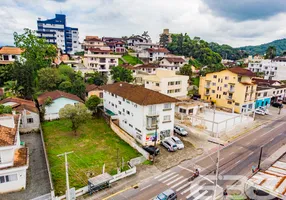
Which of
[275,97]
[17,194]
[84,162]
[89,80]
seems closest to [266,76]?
[275,97]

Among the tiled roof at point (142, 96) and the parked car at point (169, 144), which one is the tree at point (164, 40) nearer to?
the tiled roof at point (142, 96)

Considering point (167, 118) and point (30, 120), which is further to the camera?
point (30, 120)

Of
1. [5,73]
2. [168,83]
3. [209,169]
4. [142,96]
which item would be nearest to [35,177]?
[142,96]

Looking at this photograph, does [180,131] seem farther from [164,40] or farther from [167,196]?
[164,40]

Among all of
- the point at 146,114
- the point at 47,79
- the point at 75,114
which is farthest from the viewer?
the point at 47,79

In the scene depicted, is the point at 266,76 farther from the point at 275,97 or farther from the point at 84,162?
the point at 84,162

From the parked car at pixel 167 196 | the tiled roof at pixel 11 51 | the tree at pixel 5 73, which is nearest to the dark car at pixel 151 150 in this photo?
the parked car at pixel 167 196

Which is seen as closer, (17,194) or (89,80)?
(17,194)
